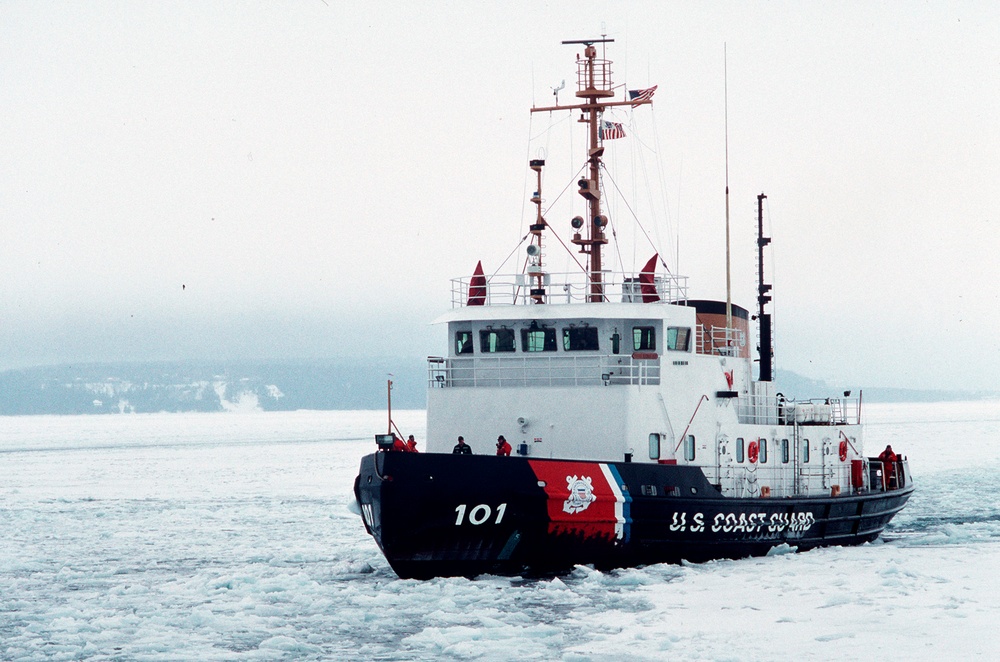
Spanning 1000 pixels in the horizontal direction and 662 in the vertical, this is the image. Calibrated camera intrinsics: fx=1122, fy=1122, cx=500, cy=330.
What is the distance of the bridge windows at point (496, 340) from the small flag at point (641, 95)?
17.5 feet

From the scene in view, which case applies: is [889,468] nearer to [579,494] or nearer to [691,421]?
[691,421]

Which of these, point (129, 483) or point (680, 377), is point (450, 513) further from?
point (129, 483)

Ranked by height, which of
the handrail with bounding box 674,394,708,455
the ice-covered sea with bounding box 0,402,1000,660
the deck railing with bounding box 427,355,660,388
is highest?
the deck railing with bounding box 427,355,660,388

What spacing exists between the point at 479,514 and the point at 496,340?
4.25 m

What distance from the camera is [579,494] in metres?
17.7

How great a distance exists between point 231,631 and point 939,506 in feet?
79.0

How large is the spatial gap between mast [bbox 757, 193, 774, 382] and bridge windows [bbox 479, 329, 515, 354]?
835 cm

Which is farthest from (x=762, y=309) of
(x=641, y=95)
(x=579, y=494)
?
(x=579, y=494)

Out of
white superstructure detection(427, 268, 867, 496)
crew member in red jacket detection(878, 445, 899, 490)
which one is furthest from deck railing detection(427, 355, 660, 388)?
crew member in red jacket detection(878, 445, 899, 490)

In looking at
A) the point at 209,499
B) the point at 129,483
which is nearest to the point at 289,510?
the point at 209,499

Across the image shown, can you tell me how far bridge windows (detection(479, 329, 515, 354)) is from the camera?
20.5 metres

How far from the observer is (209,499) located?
36469 mm

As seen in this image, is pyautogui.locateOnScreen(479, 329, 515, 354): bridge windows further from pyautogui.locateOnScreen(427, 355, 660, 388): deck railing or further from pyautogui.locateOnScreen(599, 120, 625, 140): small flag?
pyautogui.locateOnScreen(599, 120, 625, 140): small flag

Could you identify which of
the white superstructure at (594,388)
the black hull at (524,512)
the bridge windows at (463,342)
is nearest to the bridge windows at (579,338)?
the white superstructure at (594,388)
